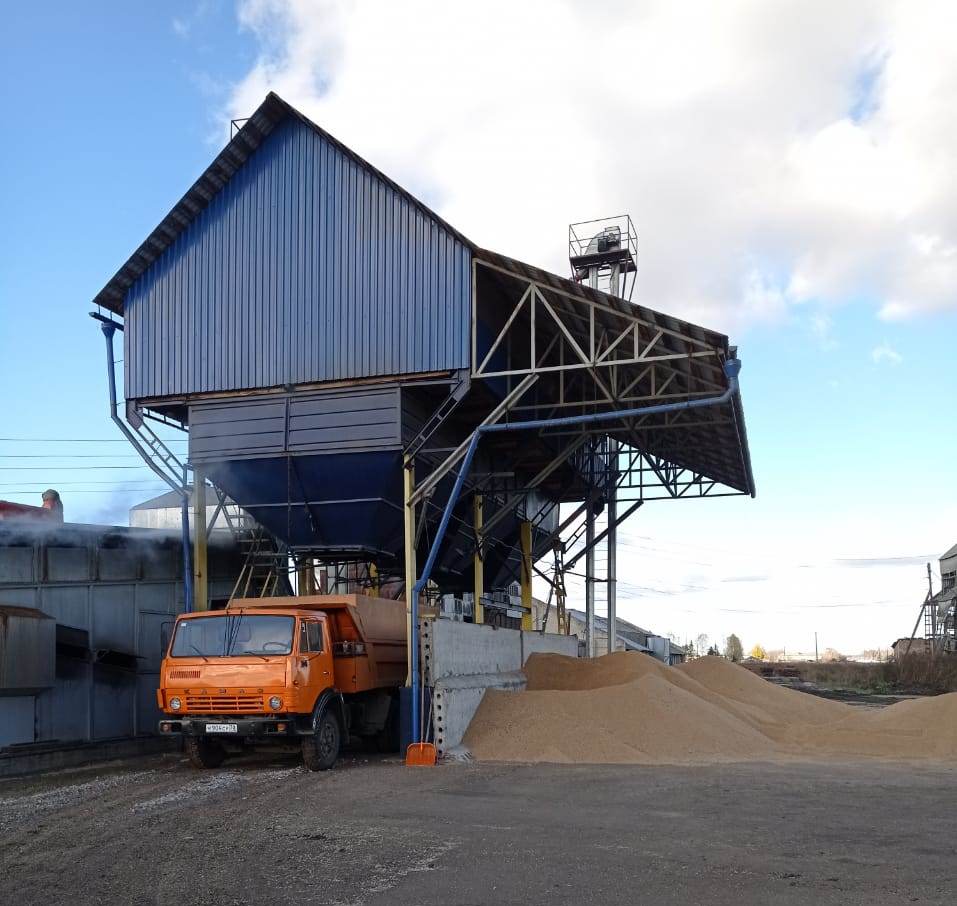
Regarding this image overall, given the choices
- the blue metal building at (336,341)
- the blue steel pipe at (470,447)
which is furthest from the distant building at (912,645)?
the blue steel pipe at (470,447)

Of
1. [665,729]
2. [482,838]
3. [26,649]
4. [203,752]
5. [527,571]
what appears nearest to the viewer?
[482,838]

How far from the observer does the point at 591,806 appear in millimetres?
11242

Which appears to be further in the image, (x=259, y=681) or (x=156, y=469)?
(x=156, y=469)

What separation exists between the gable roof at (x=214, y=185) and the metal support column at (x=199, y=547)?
4.23 meters

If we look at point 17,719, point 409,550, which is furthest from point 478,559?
point 17,719

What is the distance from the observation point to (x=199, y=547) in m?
20.5

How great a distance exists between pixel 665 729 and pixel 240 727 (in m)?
7.27

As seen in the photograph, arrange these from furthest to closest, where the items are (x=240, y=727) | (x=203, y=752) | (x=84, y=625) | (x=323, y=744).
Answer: (x=84, y=625), (x=203, y=752), (x=323, y=744), (x=240, y=727)

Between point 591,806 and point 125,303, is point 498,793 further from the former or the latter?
point 125,303

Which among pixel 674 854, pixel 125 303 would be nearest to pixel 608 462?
pixel 125 303

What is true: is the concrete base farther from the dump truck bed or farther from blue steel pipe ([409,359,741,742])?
blue steel pipe ([409,359,741,742])

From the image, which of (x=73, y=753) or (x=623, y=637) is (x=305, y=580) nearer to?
(x=73, y=753)

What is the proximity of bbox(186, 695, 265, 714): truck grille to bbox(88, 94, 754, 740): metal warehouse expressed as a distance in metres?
3.62

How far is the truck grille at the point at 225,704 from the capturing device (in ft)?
46.3
